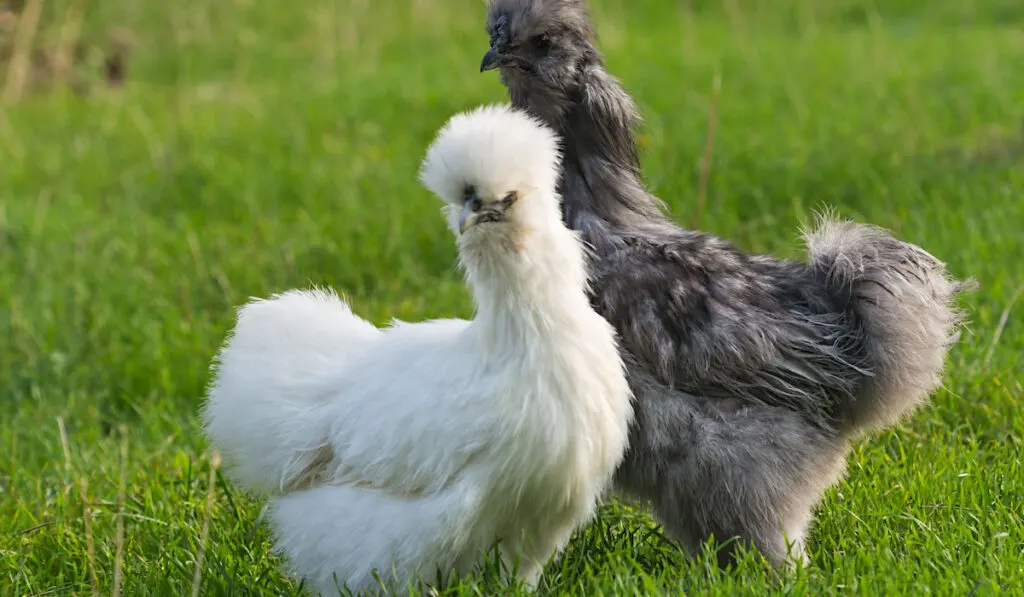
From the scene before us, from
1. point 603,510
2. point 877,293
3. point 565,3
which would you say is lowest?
point 603,510

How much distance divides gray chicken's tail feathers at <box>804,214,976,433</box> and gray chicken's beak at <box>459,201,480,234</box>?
1309mm

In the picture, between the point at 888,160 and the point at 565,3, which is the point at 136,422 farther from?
the point at 888,160

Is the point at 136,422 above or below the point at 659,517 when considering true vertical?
below

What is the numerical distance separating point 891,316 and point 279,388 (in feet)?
6.24

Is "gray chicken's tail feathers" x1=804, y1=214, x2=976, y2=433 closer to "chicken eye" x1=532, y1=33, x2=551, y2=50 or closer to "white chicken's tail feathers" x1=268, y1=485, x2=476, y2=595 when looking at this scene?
"chicken eye" x1=532, y1=33, x2=551, y2=50

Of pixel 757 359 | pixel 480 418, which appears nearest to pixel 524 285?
pixel 480 418

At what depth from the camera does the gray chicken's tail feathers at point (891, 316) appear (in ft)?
12.2

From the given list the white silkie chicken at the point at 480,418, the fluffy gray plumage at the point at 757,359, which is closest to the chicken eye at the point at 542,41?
the fluffy gray plumage at the point at 757,359

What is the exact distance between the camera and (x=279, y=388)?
152 inches

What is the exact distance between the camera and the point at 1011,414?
15.4ft

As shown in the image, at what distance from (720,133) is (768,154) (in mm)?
502

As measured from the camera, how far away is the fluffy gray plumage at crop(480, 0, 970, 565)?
3.62m

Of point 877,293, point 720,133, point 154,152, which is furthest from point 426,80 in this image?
point 877,293

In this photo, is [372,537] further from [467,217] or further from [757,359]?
[757,359]
